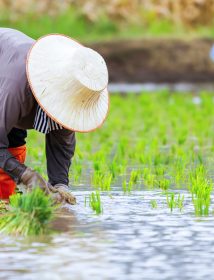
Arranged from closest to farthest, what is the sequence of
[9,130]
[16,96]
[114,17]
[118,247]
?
[118,247]
[16,96]
[9,130]
[114,17]

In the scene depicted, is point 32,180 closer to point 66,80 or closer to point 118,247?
point 66,80

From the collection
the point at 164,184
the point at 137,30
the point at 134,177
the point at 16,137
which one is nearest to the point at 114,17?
the point at 137,30

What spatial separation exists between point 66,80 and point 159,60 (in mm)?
11793

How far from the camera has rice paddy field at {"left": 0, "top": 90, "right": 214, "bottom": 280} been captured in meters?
4.34

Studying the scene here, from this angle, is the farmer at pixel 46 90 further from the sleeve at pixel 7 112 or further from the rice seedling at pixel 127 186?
the rice seedling at pixel 127 186

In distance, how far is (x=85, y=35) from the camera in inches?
720

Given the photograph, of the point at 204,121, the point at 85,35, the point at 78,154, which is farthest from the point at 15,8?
the point at 78,154

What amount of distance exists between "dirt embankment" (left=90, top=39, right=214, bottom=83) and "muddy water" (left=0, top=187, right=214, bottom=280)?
1146cm

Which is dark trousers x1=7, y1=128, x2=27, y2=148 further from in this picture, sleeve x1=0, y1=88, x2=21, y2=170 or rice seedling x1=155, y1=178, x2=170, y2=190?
rice seedling x1=155, y1=178, x2=170, y2=190

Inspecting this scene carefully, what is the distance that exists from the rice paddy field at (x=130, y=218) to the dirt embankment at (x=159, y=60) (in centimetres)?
766

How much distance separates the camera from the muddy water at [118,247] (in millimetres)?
4246

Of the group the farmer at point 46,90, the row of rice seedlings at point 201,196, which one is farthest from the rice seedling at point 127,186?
the farmer at point 46,90

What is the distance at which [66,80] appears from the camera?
5.49 metres

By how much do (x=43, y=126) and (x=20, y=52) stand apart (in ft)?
1.30
